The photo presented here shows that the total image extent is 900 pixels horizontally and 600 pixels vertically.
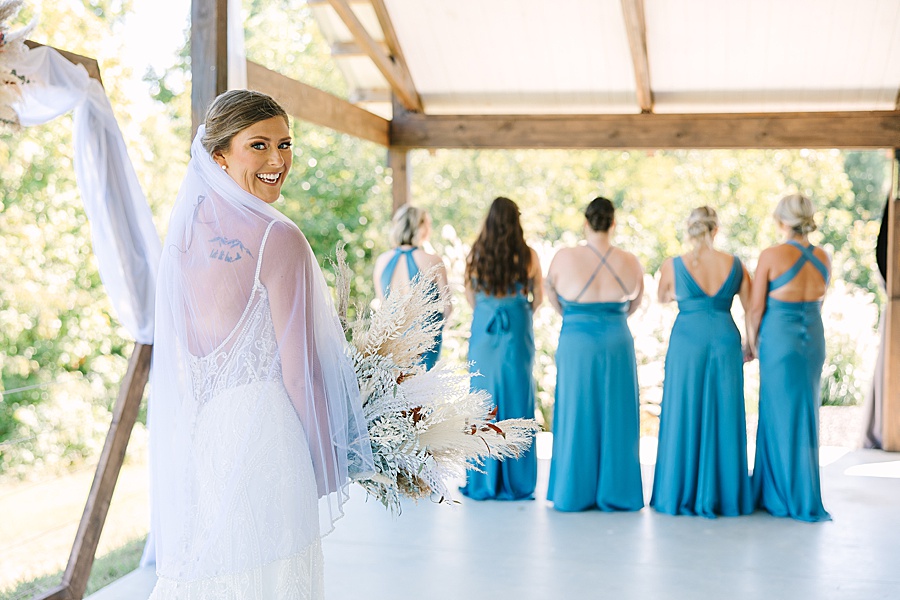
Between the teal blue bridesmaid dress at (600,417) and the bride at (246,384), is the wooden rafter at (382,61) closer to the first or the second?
the teal blue bridesmaid dress at (600,417)

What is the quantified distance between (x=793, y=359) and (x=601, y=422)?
113 cm

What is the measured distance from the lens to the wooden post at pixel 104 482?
12.6 feet

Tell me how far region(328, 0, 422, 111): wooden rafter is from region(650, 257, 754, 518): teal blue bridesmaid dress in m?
2.82

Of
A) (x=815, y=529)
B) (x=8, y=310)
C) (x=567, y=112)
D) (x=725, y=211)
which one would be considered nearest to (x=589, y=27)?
(x=567, y=112)

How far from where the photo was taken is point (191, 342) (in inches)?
81.4

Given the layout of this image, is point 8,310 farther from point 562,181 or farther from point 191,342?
point 562,181

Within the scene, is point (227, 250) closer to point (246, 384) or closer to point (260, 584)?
point (246, 384)

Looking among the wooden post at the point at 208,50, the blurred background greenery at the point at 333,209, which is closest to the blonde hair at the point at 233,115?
the wooden post at the point at 208,50

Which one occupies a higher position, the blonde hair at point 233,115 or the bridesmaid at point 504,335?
the blonde hair at point 233,115

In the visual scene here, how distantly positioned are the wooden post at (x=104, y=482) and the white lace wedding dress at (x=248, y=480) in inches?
81.1

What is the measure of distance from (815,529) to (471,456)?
3.46 metres

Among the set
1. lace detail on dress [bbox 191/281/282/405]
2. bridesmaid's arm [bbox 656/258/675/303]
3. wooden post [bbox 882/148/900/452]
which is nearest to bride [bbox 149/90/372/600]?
lace detail on dress [bbox 191/281/282/405]

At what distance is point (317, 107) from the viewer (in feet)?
20.9

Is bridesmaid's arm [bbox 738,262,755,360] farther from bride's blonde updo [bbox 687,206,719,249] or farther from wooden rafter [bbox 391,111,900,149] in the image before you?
wooden rafter [bbox 391,111,900,149]
